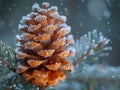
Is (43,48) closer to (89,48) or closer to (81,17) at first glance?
(89,48)

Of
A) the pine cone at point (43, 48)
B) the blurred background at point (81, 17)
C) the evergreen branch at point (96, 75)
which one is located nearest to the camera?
the pine cone at point (43, 48)

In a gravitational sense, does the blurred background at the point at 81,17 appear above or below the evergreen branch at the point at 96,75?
above

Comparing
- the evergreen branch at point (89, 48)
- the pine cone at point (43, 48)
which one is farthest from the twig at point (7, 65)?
the evergreen branch at point (89, 48)

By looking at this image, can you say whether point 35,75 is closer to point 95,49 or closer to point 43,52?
point 43,52

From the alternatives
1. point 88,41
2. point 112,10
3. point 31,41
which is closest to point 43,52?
point 31,41

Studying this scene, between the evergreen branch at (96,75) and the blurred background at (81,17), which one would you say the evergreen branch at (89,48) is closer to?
the evergreen branch at (96,75)

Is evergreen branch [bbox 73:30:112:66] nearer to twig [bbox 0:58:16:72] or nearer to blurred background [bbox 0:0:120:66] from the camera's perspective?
twig [bbox 0:58:16:72]
